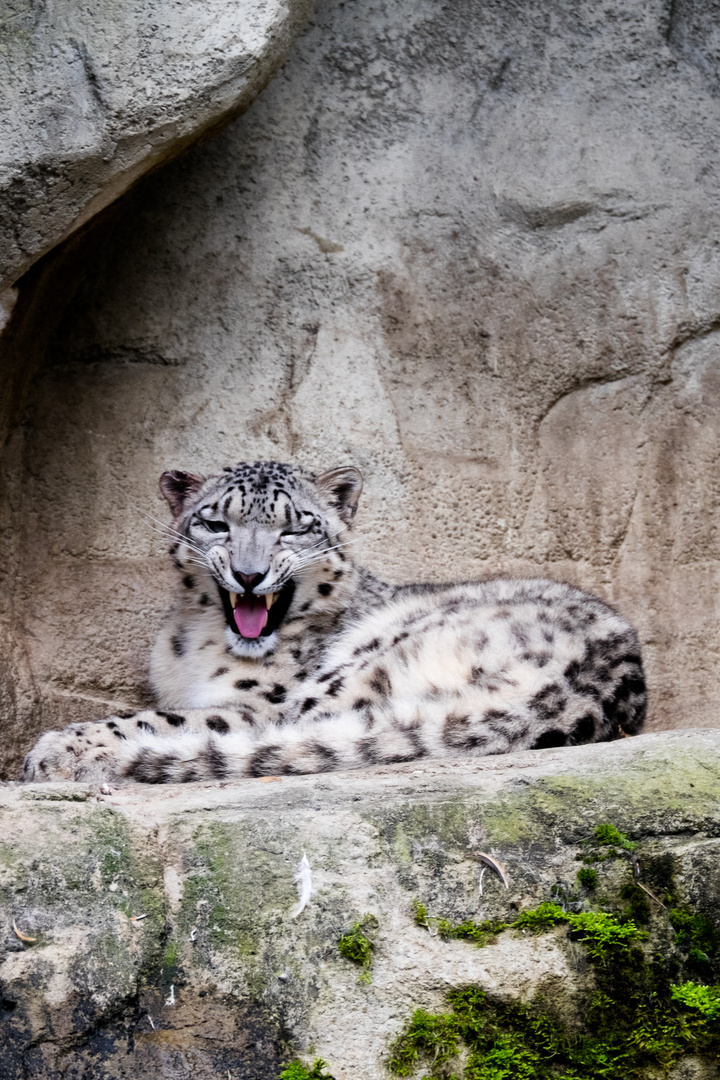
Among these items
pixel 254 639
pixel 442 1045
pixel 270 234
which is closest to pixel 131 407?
pixel 270 234

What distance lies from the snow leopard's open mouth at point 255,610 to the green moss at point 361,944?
1940mm

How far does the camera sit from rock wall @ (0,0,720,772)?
5.81 metres

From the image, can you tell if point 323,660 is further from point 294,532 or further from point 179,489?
point 179,489

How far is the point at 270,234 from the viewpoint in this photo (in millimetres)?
5926

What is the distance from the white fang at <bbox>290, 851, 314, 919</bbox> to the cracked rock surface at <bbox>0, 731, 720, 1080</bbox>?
0.02m

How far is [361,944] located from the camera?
9.33 feet

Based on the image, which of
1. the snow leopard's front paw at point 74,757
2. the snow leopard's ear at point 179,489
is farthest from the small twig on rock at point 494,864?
the snow leopard's ear at point 179,489

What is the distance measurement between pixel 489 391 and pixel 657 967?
353 cm

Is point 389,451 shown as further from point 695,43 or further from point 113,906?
point 113,906

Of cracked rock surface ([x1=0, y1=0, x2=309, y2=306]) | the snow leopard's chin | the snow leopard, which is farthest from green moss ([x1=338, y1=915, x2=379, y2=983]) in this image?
cracked rock surface ([x1=0, y1=0, x2=309, y2=306])

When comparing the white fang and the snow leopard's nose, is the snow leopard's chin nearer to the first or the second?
the snow leopard's nose

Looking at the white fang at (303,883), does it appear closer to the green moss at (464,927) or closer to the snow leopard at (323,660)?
the green moss at (464,927)

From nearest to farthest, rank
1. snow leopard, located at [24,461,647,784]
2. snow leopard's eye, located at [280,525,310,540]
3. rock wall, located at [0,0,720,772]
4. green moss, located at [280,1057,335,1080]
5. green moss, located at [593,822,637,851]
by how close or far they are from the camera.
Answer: green moss, located at [280,1057,335,1080]
green moss, located at [593,822,637,851]
snow leopard, located at [24,461,647,784]
snow leopard's eye, located at [280,525,310,540]
rock wall, located at [0,0,720,772]

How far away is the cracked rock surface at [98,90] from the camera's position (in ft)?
13.8
